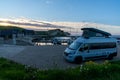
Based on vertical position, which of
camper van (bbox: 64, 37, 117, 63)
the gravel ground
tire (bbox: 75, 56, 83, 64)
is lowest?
the gravel ground

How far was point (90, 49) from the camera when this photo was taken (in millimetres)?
22734

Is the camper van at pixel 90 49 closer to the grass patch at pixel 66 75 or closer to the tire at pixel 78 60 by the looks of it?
the tire at pixel 78 60

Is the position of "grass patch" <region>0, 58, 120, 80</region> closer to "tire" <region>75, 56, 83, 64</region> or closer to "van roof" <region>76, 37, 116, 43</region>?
"tire" <region>75, 56, 83, 64</region>

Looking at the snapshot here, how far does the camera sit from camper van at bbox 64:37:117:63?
861 inches

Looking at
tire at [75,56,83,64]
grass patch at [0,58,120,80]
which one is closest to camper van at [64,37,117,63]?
tire at [75,56,83,64]

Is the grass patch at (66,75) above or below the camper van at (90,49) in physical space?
above

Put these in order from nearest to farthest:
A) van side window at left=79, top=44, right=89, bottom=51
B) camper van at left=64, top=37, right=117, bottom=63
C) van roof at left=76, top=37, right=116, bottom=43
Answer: camper van at left=64, top=37, right=117, bottom=63, van side window at left=79, top=44, right=89, bottom=51, van roof at left=76, top=37, right=116, bottom=43

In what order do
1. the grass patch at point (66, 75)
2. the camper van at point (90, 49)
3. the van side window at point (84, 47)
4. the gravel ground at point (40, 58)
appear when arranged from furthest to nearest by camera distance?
1. the van side window at point (84, 47)
2. the camper van at point (90, 49)
3. the gravel ground at point (40, 58)
4. the grass patch at point (66, 75)

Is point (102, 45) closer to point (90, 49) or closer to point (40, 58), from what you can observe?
point (90, 49)

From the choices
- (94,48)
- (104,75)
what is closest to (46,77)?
(104,75)

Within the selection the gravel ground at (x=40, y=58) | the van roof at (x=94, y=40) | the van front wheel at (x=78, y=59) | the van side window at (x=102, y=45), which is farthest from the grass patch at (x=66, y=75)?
the van side window at (x=102, y=45)

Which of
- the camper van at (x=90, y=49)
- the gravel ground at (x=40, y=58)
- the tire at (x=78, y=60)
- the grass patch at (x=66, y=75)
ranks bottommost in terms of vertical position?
the gravel ground at (x=40, y=58)

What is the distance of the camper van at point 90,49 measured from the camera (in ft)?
71.7

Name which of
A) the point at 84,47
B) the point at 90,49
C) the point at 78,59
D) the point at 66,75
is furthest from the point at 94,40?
the point at 66,75
